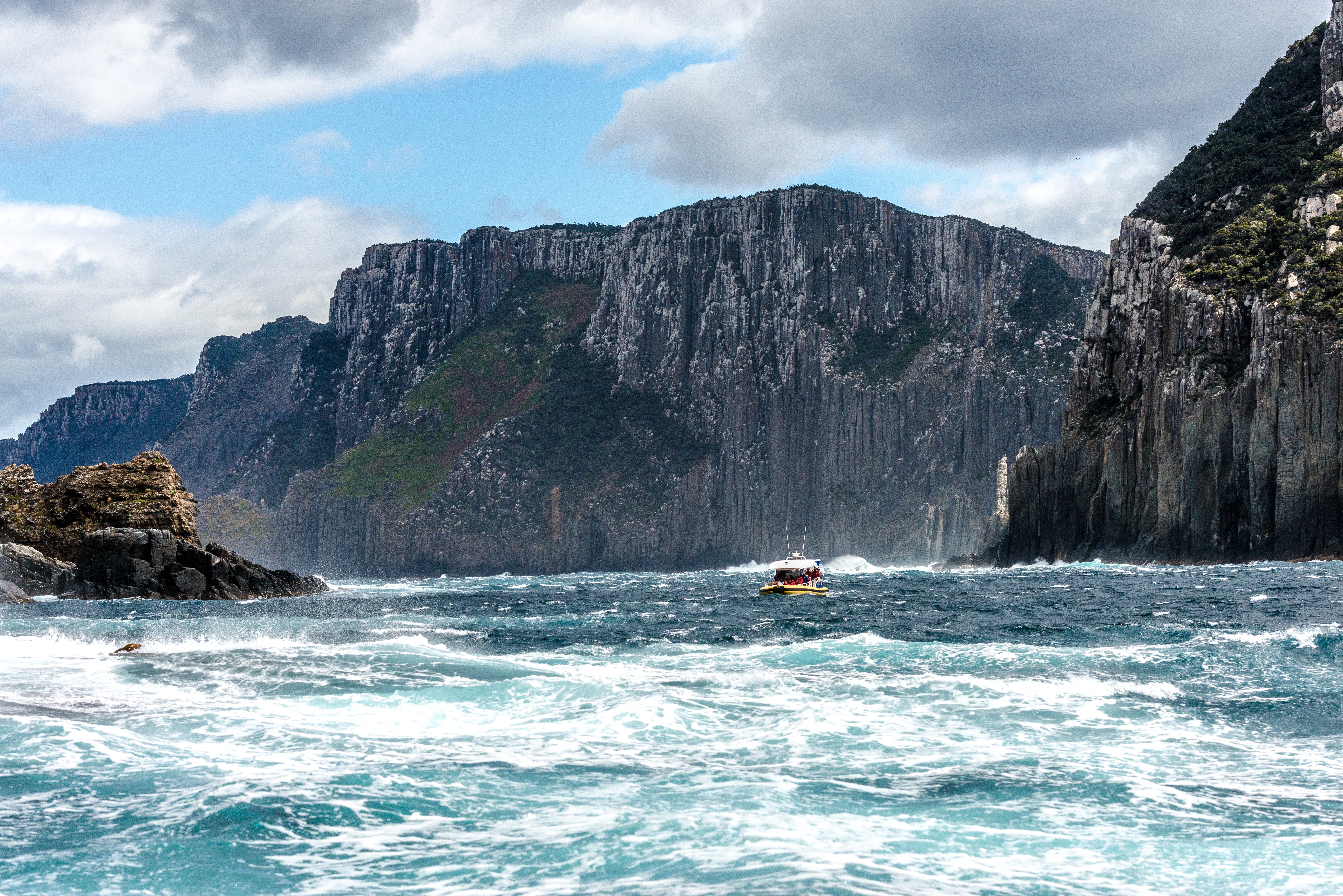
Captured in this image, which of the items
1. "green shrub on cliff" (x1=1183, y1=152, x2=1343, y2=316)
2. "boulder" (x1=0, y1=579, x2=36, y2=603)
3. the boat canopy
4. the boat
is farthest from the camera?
"green shrub on cliff" (x1=1183, y1=152, x2=1343, y2=316)

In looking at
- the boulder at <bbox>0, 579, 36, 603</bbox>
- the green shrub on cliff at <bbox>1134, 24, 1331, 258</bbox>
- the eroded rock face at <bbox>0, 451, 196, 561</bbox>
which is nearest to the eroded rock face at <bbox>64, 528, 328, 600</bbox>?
the eroded rock face at <bbox>0, 451, 196, 561</bbox>

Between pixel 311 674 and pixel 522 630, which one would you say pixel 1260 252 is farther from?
pixel 311 674

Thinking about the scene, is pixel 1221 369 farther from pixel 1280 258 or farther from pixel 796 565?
pixel 796 565

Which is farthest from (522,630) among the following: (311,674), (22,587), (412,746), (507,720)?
(22,587)

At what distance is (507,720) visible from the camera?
22.8 m

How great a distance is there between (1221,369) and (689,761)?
8233cm

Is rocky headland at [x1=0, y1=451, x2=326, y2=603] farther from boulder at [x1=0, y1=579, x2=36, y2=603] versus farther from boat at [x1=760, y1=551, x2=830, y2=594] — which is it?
boat at [x1=760, y1=551, x2=830, y2=594]

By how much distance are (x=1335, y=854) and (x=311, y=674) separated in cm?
2375

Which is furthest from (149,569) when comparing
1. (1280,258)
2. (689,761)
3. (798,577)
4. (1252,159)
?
(1252,159)

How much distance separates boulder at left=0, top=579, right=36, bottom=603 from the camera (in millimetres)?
55094

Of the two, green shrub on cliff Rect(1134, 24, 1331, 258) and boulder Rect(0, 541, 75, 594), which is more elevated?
green shrub on cliff Rect(1134, 24, 1331, 258)

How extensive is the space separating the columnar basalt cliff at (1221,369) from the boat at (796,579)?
32.7 metres

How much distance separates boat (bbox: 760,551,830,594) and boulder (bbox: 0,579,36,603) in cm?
4011

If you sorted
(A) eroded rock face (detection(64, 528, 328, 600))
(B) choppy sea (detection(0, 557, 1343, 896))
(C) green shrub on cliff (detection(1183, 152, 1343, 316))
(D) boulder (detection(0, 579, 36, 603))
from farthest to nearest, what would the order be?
(C) green shrub on cliff (detection(1183, 152, 1343, 316)) < (A) eroded rock face (detection(64, 528, 328, 600)) < (D) boulder (detection(0, 579, 36, 603)) < (B) choppy sea (detection(0, 557, 1343, 896))
